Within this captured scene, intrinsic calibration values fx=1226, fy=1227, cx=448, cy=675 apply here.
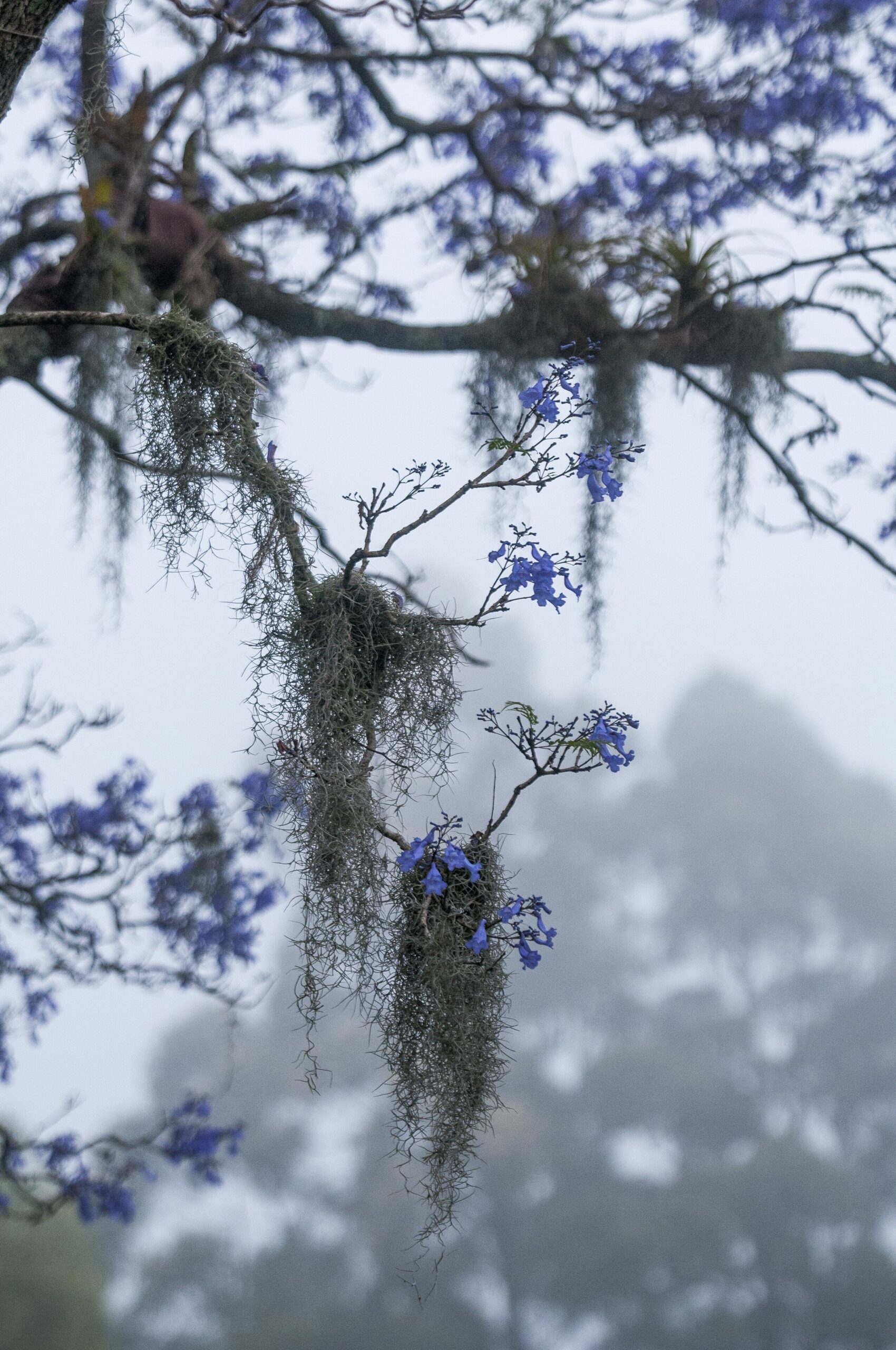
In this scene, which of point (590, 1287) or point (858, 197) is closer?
point (858, 197)

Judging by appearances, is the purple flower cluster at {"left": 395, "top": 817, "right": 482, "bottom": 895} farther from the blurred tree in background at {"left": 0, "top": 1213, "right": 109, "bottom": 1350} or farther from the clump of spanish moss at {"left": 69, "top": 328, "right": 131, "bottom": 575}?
the blurred tree in background at {"left": 0, "top": 1213, "right": 109, "bottom": 1350}

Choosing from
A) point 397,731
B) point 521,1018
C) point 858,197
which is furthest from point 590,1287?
point 397,731

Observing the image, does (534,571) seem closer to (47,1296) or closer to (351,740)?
(351,740)

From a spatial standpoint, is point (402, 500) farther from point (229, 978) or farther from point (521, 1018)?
point (521, 1018)

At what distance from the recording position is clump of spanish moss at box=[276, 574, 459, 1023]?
4.51ft

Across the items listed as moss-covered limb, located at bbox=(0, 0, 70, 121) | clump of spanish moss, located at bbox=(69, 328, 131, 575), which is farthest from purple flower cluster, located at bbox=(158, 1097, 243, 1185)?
moss-covered limb, located at bbox=(0, 0, 70, 121)

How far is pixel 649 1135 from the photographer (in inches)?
471

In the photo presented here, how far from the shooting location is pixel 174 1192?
11688 mm

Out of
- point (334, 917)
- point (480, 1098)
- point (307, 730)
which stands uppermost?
point (307, 730)

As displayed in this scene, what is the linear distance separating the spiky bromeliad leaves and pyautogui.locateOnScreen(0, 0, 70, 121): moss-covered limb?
1.12 ft

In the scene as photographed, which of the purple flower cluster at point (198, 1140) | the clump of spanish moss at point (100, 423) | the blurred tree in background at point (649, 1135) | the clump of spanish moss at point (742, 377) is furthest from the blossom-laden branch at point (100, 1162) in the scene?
the blurred tree in background at point (649, 1135)

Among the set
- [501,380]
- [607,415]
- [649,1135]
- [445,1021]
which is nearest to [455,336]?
[501,380]

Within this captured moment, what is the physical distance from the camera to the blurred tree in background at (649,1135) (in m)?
10.5

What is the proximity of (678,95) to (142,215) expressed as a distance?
166 cm
